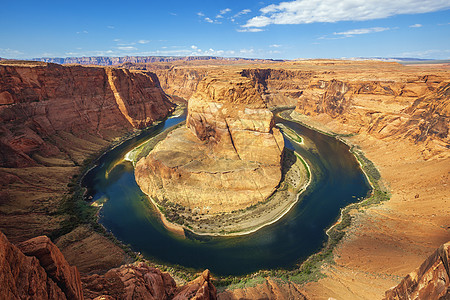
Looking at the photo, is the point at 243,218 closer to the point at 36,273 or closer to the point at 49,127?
the point at 36,273

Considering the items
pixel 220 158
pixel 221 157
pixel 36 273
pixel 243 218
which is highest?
pixel 36 273

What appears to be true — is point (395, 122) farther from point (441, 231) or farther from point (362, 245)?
point (362, 245)

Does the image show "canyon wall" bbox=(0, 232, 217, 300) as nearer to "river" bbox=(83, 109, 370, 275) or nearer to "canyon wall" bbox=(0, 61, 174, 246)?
"river" bbox=(83, 109, 370, 275)

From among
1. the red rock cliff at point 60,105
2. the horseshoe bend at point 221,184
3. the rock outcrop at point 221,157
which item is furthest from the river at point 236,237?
the red rock cliff at point 60,105

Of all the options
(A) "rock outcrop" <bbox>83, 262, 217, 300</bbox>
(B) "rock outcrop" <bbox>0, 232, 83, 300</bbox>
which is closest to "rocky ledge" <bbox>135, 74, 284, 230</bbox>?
(A) "rock outcrop" <bbox>83, 262, 217, 300</bbox>

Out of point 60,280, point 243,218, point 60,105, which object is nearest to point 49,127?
point 60,105

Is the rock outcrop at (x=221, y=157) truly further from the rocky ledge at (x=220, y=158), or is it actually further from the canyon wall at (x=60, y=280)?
the canyon wall at (x=60, y=280)

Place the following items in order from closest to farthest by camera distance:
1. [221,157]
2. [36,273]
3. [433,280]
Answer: [433,280] → [36,273] → [221,157]
